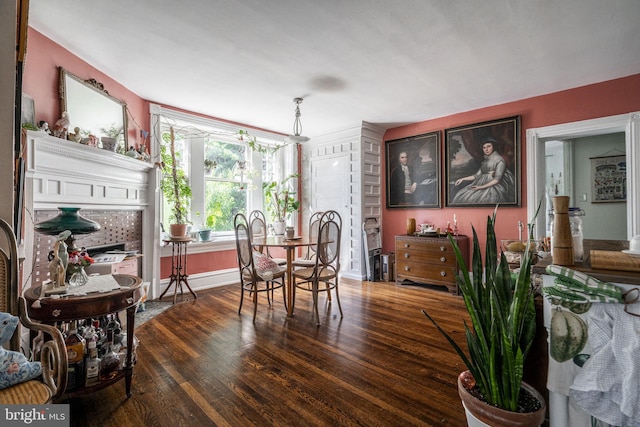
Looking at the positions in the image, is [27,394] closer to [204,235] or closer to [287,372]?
[287,372]

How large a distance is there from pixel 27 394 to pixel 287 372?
133 cm

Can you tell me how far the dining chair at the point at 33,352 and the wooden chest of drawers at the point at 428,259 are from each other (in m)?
3.84

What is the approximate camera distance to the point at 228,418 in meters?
1.57

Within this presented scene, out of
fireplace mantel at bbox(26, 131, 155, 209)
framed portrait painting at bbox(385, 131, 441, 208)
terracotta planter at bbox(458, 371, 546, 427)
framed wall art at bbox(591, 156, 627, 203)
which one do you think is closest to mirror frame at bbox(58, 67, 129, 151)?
fireplace mantel at bbox(26, 131, 155, 209)

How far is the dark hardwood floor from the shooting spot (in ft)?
5.23

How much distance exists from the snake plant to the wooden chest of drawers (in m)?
2.85

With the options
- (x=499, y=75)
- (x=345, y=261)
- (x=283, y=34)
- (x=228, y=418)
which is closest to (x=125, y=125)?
(x=283, y=34)

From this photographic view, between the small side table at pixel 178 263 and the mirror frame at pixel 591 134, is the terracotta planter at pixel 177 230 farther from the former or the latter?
the mirror frame at pixel 591 134

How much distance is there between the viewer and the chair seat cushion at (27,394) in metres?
1.02

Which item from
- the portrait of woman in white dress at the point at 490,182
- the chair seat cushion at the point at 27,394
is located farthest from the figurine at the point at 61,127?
the portrait of woman in white dress at the point at 490,182

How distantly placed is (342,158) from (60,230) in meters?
4.07

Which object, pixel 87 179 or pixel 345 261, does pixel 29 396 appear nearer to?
pixel 87 179

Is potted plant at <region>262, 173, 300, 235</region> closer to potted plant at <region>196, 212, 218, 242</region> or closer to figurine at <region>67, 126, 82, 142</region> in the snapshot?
potted plant at <region>196, 212, 218, 242</region>

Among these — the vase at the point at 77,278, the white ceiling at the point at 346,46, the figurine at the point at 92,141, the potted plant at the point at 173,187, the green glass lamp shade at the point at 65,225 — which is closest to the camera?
the green glass lamp shade at the point at 65,225
